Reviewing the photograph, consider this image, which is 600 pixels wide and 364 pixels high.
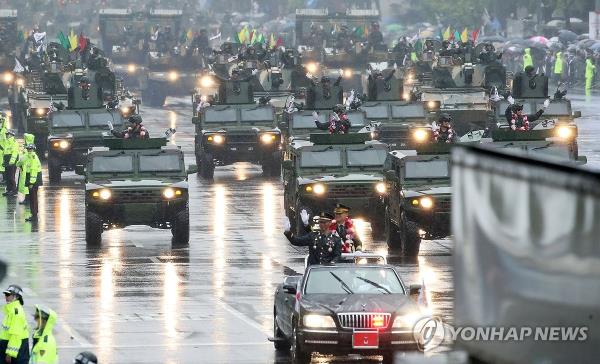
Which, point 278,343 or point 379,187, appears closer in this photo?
point 278,343

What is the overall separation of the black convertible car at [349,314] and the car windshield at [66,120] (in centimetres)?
2323

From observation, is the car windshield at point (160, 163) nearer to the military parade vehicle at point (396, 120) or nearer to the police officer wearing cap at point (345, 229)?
the police officer wearing cap at point (345, 229)

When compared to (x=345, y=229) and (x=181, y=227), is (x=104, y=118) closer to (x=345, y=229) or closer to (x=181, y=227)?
(x=181, y=227)

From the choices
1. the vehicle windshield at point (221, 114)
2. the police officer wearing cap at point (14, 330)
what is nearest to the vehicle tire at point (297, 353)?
the police officer wearing cap at point (14, 330)

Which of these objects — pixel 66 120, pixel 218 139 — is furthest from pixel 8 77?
pixel 218 139

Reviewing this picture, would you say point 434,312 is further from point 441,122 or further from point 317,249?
point 441,122

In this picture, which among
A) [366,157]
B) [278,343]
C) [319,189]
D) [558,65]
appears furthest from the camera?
[558,65]

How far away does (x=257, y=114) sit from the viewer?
4147 centimetres

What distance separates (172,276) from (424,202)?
3.85 m

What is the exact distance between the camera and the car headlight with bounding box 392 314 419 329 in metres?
16.9

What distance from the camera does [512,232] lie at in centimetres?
602

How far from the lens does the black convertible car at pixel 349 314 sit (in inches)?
661

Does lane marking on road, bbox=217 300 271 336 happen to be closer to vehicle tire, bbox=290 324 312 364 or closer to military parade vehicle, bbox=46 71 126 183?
vehicle tire, bbox=290 324 312 364

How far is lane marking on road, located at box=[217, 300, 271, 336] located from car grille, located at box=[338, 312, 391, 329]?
3.55 meters
